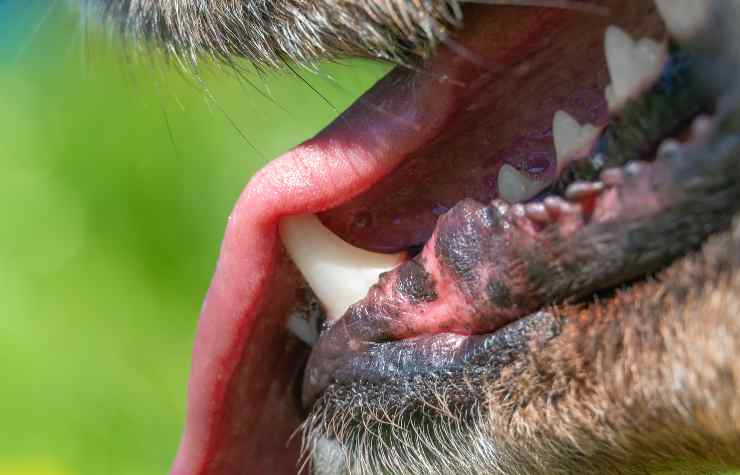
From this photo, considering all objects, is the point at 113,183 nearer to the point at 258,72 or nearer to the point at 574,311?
the point at 258,72

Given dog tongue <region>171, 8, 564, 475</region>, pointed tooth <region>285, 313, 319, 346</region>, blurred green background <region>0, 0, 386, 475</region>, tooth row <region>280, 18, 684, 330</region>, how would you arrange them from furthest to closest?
blurred green background <region>0, 0, 386, 475</region> → pointed tooth <region>285, 313, 319, 346</region> → dog tongue <region>171, 8, 564, 475</region> → tooth row <region>280, 18, 684, 330</region>

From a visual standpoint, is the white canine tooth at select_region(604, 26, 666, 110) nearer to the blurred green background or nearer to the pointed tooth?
the pointed tooth

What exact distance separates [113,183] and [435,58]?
5.13ft

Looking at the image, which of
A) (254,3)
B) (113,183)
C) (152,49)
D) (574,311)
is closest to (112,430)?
(113,183)

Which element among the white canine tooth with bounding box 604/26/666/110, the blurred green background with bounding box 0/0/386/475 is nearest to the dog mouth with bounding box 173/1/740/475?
the white canine tooth with bounding box 604/26/666/110

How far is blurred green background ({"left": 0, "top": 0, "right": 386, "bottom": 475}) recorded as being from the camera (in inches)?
95.4

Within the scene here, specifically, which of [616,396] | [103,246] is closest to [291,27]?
[616,396]

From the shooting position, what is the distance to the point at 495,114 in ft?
4.34

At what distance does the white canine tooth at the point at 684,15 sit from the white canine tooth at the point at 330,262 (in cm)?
50

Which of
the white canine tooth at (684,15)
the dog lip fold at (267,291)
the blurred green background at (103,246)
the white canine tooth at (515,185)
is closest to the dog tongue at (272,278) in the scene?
the dog lip fold at (267,291)

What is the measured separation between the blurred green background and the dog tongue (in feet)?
2.94

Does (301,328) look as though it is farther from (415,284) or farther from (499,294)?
(499,294)

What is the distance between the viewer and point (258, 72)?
1325 mm

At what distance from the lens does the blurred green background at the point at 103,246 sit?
242 centimetres
